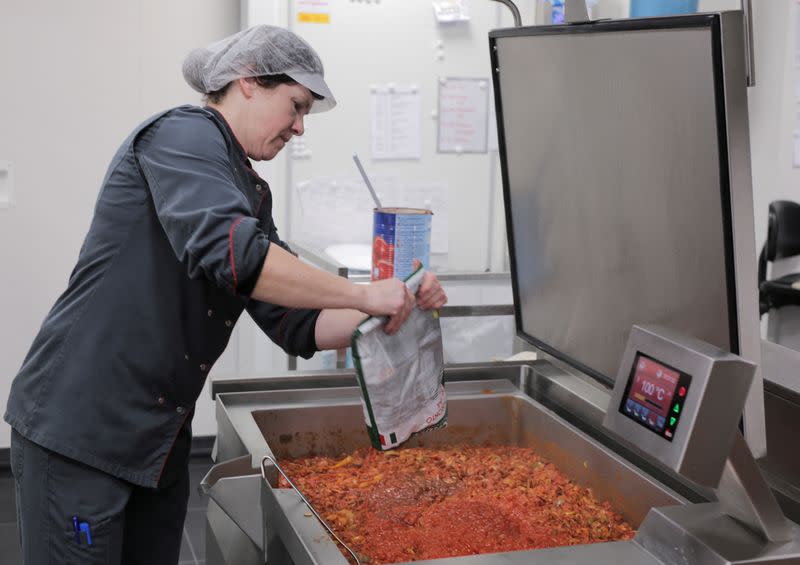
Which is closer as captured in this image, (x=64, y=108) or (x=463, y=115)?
(x=64, y=108)

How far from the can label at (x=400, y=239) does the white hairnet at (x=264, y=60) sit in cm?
48

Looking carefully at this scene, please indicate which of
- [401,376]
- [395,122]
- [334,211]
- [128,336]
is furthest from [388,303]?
[395,122]

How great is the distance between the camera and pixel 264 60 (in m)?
1.56

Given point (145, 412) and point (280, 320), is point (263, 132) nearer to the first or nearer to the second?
point (280, 320)

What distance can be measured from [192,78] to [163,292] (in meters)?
0.42

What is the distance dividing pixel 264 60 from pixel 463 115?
7.63 ft

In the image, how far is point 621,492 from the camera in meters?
1.48

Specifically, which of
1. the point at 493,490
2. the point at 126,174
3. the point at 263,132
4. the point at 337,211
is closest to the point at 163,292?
the point at 126,174

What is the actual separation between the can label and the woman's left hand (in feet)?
2.12

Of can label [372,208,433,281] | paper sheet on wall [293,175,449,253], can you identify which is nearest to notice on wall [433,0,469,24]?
paper sheet on wall [293,175,449,253]

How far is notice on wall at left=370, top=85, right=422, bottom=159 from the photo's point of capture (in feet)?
12.2

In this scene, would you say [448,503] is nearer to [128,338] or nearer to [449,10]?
[128,338]

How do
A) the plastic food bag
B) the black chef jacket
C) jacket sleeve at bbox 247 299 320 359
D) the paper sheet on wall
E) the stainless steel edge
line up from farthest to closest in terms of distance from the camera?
the paper sheet on wall, jacket sleeve at bbox 247 299 320 359, the black chef jacket, the plastic food bag, the stainless steel edge

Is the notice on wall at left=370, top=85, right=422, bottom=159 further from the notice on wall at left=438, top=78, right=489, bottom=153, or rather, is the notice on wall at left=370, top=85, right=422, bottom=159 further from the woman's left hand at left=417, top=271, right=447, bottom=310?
the woman's left hand at left=417, top=271, right=447, bottom=310
